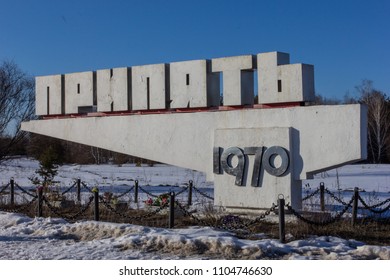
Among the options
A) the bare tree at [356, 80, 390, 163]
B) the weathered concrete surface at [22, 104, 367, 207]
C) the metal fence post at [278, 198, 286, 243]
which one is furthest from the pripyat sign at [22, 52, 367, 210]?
the bare tree at [356, 80, 390, 163]

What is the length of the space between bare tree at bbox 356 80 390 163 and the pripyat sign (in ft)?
99.7

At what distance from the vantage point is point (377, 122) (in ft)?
131

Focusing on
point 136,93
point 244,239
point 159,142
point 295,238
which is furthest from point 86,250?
point 136,93

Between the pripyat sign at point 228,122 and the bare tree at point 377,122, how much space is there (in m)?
30.4

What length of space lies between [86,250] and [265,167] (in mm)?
4135

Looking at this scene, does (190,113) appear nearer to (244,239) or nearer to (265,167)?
(265,167)

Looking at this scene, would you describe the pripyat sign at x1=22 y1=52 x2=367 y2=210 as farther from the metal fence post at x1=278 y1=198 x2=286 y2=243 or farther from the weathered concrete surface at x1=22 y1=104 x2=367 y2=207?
the metal fence post at x1=278 y1=198 x2=286 y2=243

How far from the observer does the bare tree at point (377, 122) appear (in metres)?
41.5

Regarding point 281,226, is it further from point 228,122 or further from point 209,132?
point 209,132

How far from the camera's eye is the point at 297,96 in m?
11.1

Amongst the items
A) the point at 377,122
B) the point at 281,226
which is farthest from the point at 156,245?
the point at 377,122

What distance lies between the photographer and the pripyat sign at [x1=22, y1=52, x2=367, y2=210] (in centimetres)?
1077

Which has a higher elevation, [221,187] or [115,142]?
[115,142]

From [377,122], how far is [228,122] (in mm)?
30732
